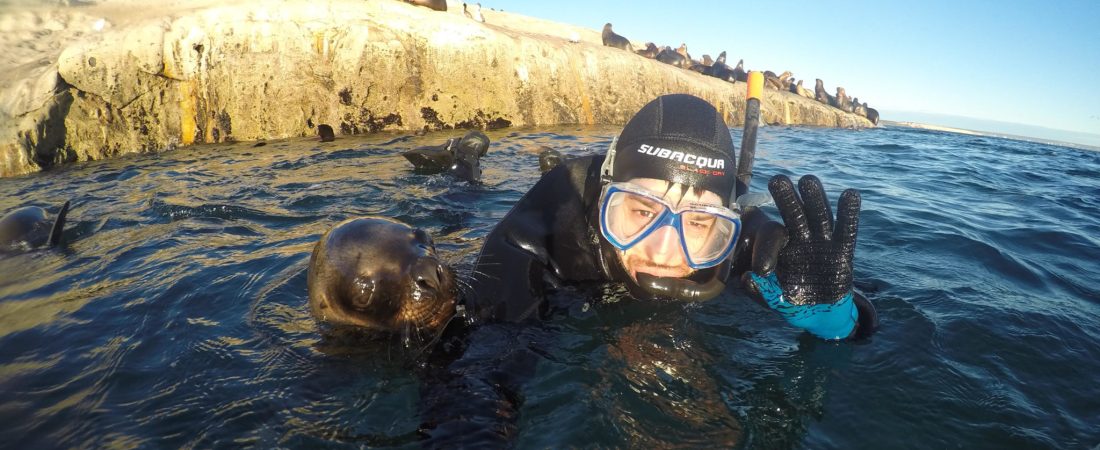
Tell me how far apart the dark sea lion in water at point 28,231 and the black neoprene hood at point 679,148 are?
4.74 meters

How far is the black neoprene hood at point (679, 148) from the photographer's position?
293 cm

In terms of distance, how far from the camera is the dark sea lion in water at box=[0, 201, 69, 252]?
14.3 feet

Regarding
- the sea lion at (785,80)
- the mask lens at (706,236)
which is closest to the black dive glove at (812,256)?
the mask lens at (706,236)

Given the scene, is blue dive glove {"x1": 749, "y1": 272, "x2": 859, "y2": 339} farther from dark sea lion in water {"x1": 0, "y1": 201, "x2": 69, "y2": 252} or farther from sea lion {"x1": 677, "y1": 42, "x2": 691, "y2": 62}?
sea lion {"x1": 677, "y1": 42, "x2": 691, "y2": 62}

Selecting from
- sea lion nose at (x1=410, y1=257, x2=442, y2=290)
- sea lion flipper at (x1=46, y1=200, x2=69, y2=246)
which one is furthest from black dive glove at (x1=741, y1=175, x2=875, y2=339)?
sea lion flipper at (x1=46, y1=200, x2=69, y2=246)

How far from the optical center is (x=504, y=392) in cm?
228

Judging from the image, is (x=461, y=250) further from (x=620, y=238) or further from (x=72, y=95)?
(x=72, y=95)

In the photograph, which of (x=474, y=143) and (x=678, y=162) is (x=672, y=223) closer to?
(x=678, y=162)

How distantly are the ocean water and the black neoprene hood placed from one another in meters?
0.85

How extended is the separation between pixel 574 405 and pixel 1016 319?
298 centimetres

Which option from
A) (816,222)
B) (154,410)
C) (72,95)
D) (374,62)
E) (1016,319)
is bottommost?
(154,410)

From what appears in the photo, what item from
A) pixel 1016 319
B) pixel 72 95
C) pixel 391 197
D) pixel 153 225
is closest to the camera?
pixel 1016 319

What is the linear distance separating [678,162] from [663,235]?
43 cm

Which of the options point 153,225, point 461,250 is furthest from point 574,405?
point 153,225
